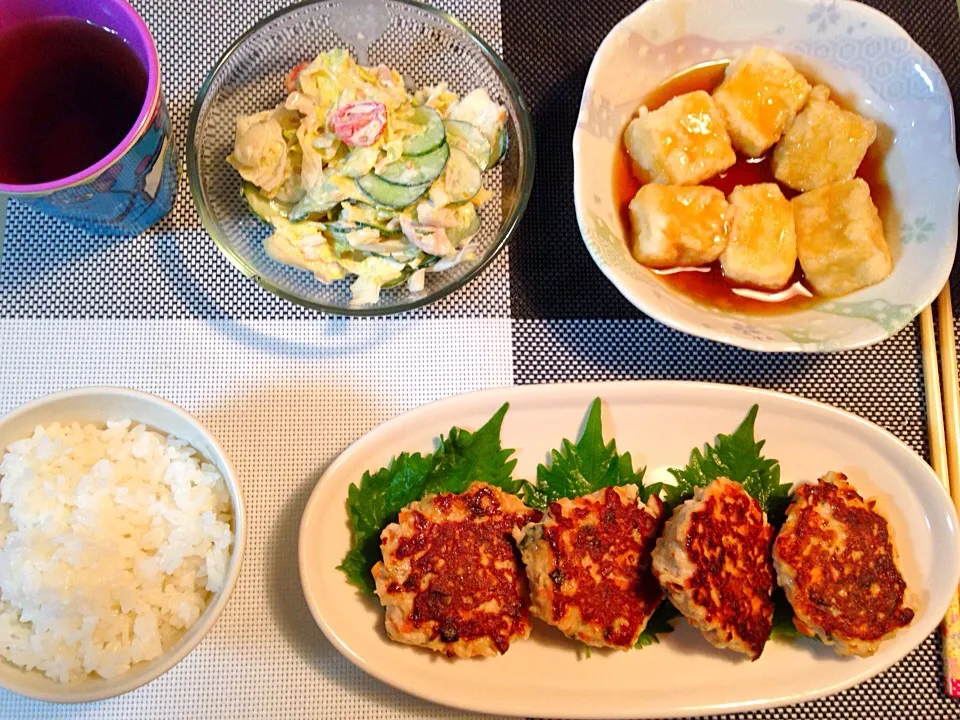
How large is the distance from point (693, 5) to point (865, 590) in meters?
1.68

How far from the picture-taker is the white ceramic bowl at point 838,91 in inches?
79.1

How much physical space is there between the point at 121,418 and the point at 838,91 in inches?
88.2

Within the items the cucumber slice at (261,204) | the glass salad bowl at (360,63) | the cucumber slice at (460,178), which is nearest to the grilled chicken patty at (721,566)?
the glass salad bowl at (360,63)

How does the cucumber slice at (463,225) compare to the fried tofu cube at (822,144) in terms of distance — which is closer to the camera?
the cucumber slice at (463,225)

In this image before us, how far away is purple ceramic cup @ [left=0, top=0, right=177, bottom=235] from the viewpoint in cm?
161

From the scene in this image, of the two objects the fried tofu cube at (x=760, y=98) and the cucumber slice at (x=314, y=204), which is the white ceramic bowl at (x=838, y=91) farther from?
the cucumber slice at (x=314, y=204)

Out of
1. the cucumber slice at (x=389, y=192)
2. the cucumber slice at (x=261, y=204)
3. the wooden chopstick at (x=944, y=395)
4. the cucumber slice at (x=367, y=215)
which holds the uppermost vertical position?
the cucumber slice at (x=389, y=192)

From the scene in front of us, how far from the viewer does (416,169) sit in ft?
5.96

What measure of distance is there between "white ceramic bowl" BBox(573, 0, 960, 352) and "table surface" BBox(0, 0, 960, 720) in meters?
0.20

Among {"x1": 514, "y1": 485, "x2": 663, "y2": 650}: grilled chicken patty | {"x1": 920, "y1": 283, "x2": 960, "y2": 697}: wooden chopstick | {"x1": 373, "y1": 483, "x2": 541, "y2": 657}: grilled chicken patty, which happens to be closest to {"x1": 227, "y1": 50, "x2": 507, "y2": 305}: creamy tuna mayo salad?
{"x1": 373, "y1": 483, "x2": 541, "y2": 657}: grilled chicken patty

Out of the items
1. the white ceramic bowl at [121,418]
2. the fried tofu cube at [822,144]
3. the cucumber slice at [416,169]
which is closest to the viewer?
the white ceramic bowl at [121,418]

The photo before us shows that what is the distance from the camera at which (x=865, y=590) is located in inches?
78.7

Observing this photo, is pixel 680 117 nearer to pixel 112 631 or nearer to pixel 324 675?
pixel 324 675

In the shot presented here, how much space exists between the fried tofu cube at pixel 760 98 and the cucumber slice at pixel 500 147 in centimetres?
68
